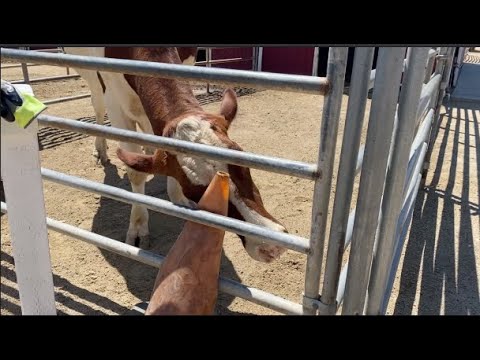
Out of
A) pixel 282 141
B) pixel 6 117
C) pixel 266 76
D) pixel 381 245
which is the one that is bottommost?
pixel 282 141

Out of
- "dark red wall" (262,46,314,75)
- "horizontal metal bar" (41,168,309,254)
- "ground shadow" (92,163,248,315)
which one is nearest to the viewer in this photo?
"horizontal metal bar" (41,168,309,254)

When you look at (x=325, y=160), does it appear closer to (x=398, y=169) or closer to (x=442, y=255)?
(x=398, y=169)

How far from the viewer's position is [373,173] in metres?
1.33

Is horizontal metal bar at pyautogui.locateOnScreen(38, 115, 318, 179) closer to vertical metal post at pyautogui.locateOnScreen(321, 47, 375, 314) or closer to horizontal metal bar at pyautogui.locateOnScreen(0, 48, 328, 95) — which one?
vertical metal post at pyautogui.locateOnScreen(321, 47, 375, 314)

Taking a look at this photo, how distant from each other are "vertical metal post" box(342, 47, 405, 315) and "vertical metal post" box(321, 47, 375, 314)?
0.10ft

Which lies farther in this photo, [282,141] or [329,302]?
[282,141]

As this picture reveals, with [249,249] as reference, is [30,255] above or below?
above

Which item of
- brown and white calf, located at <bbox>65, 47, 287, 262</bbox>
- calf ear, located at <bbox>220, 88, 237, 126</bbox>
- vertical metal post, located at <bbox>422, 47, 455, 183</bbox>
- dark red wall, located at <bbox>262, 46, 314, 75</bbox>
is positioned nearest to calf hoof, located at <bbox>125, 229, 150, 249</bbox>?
brown and white calf, located at <bbox>65, 47, 287, 262</bbox>

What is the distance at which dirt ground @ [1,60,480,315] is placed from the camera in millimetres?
2736
